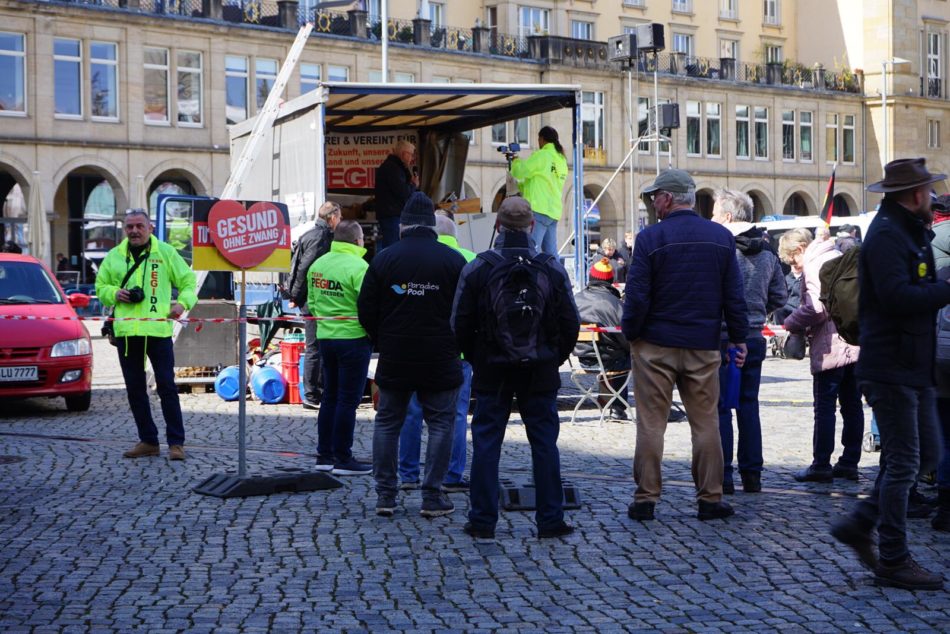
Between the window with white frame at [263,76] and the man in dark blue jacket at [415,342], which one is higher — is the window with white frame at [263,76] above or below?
above

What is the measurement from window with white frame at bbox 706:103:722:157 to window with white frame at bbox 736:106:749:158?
1105 mm

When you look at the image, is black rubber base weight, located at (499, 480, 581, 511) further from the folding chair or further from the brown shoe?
the folding chair

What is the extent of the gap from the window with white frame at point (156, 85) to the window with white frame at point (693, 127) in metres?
23.4

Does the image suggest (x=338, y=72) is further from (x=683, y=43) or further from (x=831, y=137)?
(x=831, y=137)

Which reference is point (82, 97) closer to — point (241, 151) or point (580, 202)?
point (241, 151)

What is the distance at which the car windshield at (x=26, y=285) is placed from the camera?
53.3 feet

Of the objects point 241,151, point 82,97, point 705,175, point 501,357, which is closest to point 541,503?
point 501,357

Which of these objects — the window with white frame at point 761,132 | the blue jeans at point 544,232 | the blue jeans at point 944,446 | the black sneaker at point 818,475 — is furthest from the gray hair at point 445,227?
the window with white frame at point 761,132

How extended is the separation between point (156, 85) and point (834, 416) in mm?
39573

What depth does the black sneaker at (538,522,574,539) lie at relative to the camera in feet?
26.9

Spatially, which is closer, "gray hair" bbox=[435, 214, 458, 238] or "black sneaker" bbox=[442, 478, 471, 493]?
"black sneaker" bbox=[442, 478, 471, 493]

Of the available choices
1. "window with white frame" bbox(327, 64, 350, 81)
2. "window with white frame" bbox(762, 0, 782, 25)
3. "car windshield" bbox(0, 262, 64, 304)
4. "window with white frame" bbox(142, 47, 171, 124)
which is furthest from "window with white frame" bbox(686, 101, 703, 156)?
"car windshield" bbox(0, 262, 64, 304)

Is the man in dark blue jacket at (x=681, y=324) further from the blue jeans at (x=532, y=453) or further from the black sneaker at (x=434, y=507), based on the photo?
the black sneaker at (x=434, y=507)

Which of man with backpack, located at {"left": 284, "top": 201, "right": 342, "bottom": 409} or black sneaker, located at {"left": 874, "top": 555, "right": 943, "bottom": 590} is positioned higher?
man with backpack, located at {"left": 284, "top": 201, "right": 342, "bottom": 409}
